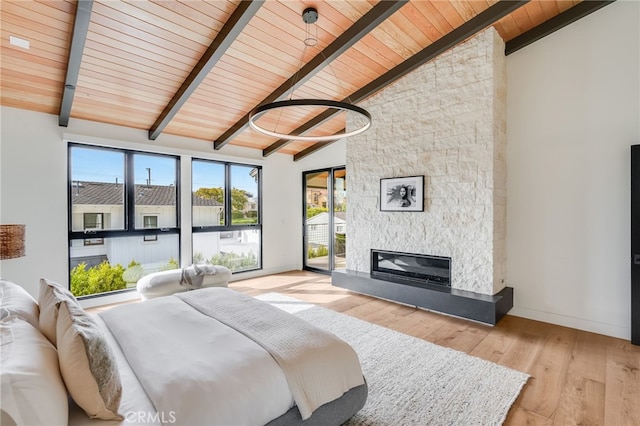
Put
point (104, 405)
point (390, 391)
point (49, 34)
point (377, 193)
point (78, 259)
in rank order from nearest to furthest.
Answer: point (104, 405) < point (390, 391) < point (49, 34) < point (78, 259) < point (377, 193)

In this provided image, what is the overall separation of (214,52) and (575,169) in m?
4.22

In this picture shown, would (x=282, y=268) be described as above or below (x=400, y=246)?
below

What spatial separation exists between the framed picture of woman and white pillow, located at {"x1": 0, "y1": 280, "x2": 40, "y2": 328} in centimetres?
399

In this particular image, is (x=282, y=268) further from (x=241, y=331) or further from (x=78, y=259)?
(x=241, y=331)

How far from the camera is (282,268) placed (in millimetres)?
6633

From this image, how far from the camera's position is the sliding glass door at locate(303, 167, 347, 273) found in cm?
624

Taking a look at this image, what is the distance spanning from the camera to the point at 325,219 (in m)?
6.50

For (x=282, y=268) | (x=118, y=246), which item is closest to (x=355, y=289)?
(x=282, y=268)

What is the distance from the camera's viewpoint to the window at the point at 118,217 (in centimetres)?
421

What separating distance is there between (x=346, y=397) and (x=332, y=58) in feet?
11.1

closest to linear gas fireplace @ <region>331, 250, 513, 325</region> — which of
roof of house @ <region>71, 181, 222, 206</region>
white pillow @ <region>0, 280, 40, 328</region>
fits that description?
roof of house @ <region>71, 181, 222, 206</region>

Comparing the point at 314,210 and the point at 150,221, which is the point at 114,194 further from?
the point at 314,210

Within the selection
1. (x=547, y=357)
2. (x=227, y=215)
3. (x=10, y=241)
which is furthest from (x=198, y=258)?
(x=547, y=357)

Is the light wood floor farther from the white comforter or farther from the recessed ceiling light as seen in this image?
the recessed ceiling light
